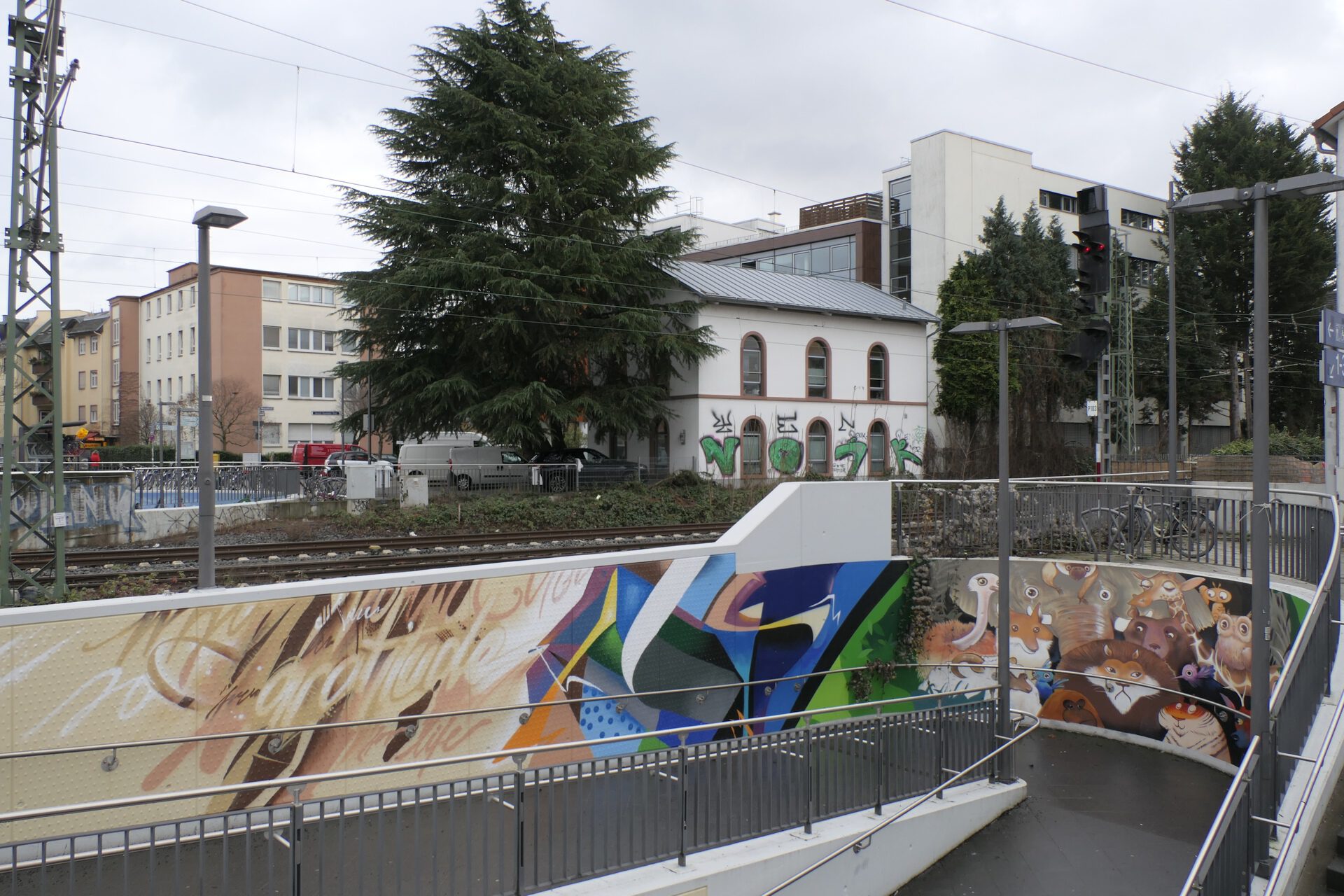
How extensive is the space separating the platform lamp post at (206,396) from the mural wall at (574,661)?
1.06 m

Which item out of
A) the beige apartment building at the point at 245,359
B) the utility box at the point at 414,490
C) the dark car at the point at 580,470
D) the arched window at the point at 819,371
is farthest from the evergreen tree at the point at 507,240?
the beige apartment building at the point at 245,359

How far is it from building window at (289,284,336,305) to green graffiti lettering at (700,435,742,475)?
115 feet

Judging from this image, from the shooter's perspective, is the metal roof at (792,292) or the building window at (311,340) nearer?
the metal roof at (792,292)

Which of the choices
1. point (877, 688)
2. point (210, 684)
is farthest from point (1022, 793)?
point (210, 684)

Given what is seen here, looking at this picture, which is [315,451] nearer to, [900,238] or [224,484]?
[224,484]

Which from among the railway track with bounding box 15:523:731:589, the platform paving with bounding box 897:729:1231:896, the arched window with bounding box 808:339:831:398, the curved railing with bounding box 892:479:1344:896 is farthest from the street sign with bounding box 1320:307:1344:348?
the arched window with bounding box 808:339:831:398

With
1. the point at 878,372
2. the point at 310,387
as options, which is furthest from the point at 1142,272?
the point at 310,387

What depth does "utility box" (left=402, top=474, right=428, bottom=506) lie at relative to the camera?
25.1 metres

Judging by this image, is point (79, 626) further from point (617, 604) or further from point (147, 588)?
point (617, 604)

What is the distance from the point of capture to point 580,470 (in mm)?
30406

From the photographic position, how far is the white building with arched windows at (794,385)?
3469 cm

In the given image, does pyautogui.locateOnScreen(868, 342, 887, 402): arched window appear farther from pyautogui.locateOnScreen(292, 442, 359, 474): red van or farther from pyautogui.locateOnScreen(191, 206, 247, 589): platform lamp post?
pyautogui.locateOnScreen(191, 206, 247, 589): platform lamp post

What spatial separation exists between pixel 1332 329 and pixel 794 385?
76.2 feet

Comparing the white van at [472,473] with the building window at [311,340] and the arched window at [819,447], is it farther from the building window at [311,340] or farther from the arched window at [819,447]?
the building window at [311,340]
